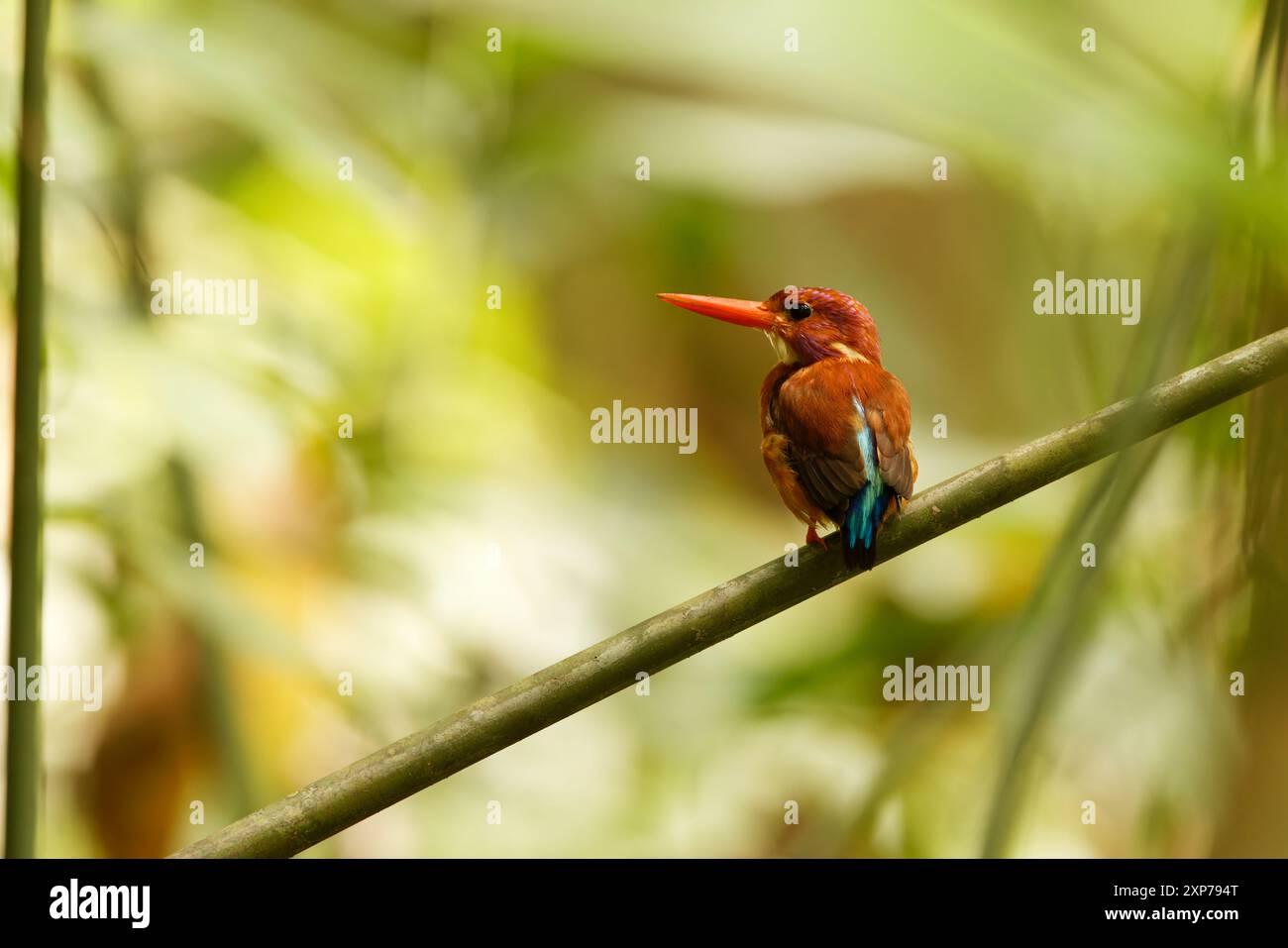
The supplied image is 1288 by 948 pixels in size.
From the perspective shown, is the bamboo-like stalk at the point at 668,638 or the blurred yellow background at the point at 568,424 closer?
the bamboo-like stalk at the point at 668,638

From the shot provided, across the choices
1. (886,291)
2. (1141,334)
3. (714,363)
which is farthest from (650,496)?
(1141,334)

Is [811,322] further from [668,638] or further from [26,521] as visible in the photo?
[26,521]

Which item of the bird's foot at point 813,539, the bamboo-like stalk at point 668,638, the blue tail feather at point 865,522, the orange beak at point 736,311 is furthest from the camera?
the orange beak at point 736,311

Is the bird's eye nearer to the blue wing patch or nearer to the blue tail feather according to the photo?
the blue wing patch

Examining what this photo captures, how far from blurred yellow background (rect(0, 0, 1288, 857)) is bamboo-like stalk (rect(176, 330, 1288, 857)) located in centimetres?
21

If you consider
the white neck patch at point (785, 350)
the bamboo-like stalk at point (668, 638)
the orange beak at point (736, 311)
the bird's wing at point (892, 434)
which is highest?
the orange beak at point (736, 311)

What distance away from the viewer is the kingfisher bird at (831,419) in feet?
4.16

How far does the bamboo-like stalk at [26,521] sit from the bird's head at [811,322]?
0.88 metres

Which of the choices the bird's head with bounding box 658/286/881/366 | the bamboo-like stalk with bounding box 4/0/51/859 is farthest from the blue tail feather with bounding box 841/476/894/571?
the bamboo-like stalk with bounding box 4/0/51/859

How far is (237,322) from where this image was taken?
2.15 m

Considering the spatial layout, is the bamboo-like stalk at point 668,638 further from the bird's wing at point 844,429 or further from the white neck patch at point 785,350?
the white neck patch at point 785,350

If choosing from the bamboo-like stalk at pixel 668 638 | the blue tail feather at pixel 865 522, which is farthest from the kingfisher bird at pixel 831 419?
the bamboo-like stalk at pixel 668 638

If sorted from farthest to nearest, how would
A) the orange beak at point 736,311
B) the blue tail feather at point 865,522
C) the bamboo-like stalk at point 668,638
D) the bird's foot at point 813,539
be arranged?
the orange beak at point 736,311 → the bird's foot at point 813,539 → the blue tail feather at point 865,522 → the bamboo-like stalk at point 668,638
